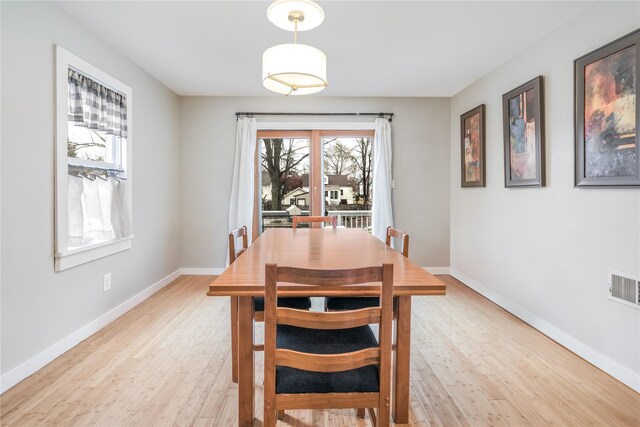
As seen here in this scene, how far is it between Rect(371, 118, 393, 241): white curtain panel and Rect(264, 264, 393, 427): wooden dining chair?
11.1 feet

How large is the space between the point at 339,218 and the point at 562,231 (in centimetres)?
283

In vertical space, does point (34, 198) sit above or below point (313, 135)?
below

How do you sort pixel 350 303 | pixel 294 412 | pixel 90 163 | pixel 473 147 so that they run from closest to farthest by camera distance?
pixel 294 412 → pixel 350 303 → pixel 90 163 → pixel 473 147

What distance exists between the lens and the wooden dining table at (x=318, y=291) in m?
1.35

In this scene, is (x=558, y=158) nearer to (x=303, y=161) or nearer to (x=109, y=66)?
(x=303, y=161)

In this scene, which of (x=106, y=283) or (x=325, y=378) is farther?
(x=106, y=283)

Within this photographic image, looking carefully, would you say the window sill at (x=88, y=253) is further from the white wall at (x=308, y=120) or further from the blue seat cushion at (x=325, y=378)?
the blue seat cushion at (x=325, y=378)

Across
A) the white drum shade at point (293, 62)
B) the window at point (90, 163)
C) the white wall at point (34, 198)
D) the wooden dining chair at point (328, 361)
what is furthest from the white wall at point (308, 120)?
the wooden dining chair at point (328, 361)

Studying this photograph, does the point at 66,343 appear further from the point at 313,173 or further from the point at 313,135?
the point at 313,135

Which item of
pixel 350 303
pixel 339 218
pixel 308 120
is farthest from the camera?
pixel 339 218

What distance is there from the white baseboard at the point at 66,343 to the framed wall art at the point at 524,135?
381 centimetres

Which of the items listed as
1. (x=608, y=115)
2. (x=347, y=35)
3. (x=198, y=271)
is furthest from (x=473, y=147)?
(x=198, y=271)

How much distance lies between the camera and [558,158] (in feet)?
8.86

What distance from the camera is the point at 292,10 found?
1931mm
